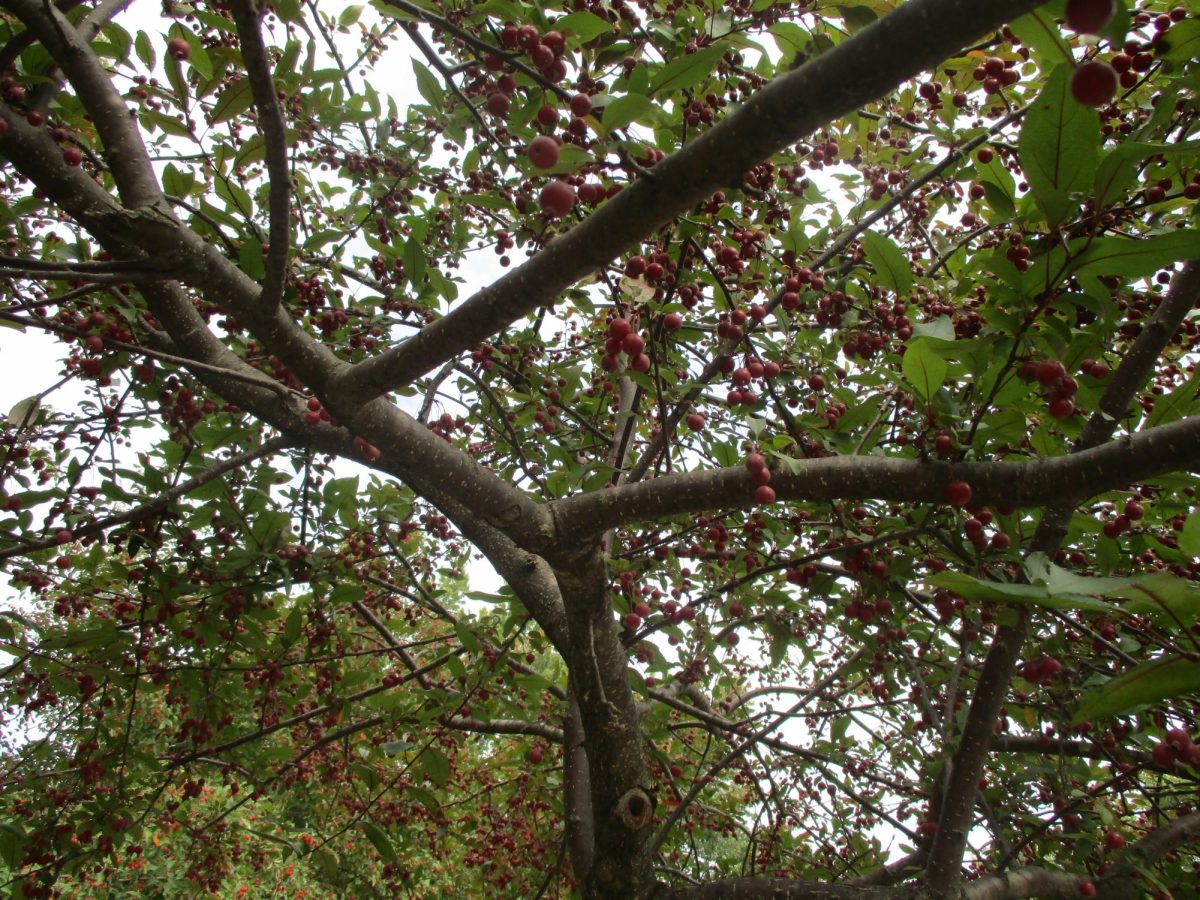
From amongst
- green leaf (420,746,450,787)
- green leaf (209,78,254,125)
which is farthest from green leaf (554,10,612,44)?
green leaf (420,746,450,787)

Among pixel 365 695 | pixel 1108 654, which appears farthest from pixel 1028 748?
pixel 365 695

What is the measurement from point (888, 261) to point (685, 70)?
27.4 inches

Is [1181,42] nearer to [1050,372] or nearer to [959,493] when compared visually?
[1050,372]

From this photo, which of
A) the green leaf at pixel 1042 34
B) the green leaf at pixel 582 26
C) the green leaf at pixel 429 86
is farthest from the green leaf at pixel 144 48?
the green leaf at pixel 1042 34

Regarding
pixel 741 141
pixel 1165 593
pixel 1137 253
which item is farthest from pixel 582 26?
pixel 1165 593

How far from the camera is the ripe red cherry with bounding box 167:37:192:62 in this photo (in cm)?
213

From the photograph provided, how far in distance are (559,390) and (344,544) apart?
5.38 ft

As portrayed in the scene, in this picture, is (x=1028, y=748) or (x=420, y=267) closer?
(x=420, y=267)

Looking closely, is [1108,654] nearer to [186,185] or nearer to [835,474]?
[835,474]

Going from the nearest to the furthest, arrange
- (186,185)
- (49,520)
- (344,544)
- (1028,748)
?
(186,185) < (49,520) < (1028,748) < (344,544)

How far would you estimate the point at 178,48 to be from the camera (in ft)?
7.05

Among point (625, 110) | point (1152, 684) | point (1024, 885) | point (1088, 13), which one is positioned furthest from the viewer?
point (1024, 885)

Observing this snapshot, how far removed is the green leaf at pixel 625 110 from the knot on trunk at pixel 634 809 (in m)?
2.23

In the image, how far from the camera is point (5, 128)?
1.85 meters
